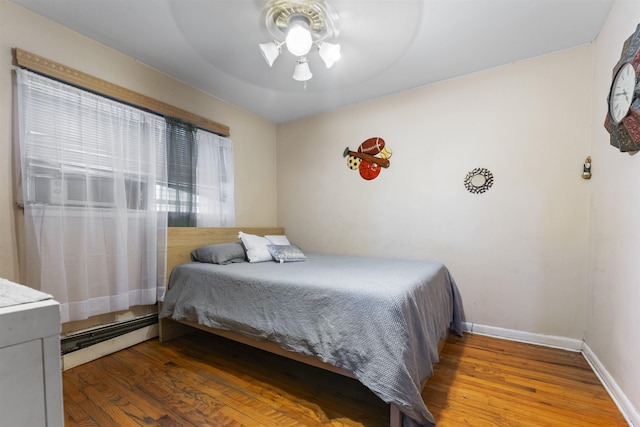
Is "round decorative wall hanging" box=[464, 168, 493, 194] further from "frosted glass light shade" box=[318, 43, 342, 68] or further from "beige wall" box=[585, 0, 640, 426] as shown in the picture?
"frosted glass light shade" box=[318, 43, 342, 68]

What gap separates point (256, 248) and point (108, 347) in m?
1.34

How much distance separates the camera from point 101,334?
2.10m

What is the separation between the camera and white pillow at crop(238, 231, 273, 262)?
102 inches

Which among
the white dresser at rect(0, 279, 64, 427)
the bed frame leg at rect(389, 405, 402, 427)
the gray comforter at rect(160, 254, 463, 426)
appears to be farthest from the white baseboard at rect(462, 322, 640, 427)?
the white dresser at rect(0, 279, 64, 427)

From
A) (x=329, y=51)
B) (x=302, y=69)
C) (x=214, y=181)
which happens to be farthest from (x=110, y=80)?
(x=329, y=51)

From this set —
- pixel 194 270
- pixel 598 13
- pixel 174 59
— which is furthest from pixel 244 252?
pixel 598 13

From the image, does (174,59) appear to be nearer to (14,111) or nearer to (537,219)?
(14,111)

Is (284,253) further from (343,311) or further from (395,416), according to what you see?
(395,416)

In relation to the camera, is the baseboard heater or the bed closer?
the bed

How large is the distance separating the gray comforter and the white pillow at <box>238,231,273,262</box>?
0.25 meters

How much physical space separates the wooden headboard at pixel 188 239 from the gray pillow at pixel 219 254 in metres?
0.08

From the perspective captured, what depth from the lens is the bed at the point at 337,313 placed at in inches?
51.6


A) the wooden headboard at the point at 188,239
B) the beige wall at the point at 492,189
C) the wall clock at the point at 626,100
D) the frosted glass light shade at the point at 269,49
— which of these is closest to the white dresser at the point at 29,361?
the frosted glass light shade at the point at 269,49

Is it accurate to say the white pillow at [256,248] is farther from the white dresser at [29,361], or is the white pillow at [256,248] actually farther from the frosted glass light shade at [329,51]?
the white dresser at [29,361]
